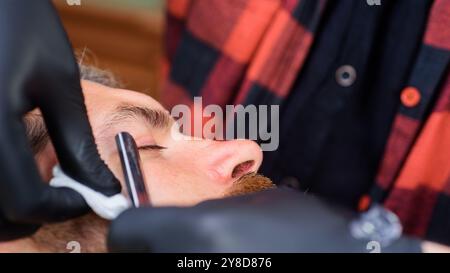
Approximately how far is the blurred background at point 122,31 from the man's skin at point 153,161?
1.01 m

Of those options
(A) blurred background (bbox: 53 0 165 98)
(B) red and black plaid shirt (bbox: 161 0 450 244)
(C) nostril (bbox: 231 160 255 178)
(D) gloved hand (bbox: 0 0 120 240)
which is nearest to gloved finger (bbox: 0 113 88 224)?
(D) gloved hand (bbox: 0 0 120 240)

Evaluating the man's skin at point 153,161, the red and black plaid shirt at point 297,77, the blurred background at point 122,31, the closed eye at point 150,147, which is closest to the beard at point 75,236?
the man's skin at point 153,161

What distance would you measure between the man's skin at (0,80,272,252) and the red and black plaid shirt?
29cm

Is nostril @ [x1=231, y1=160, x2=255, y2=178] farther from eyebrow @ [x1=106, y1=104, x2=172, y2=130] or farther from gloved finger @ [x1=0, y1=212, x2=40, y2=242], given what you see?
gloved finger @ [x1=0, y1=212, x2=40, y2=242]

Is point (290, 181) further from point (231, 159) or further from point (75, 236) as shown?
point (75, 236)

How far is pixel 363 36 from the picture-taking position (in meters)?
1.04

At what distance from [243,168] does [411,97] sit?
34cm

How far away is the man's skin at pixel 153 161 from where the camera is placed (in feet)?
2.41

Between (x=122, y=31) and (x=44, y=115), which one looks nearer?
(x=44, y=115)

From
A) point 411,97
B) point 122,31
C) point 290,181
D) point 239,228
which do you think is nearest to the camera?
point 239,228

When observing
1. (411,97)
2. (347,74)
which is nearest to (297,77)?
(347,74)

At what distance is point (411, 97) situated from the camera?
1011 millimetres

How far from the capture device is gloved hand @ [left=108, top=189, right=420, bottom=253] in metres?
0.53

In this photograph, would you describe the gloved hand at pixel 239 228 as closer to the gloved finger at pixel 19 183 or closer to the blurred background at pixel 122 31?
the gloved finger at pixel 19 183
